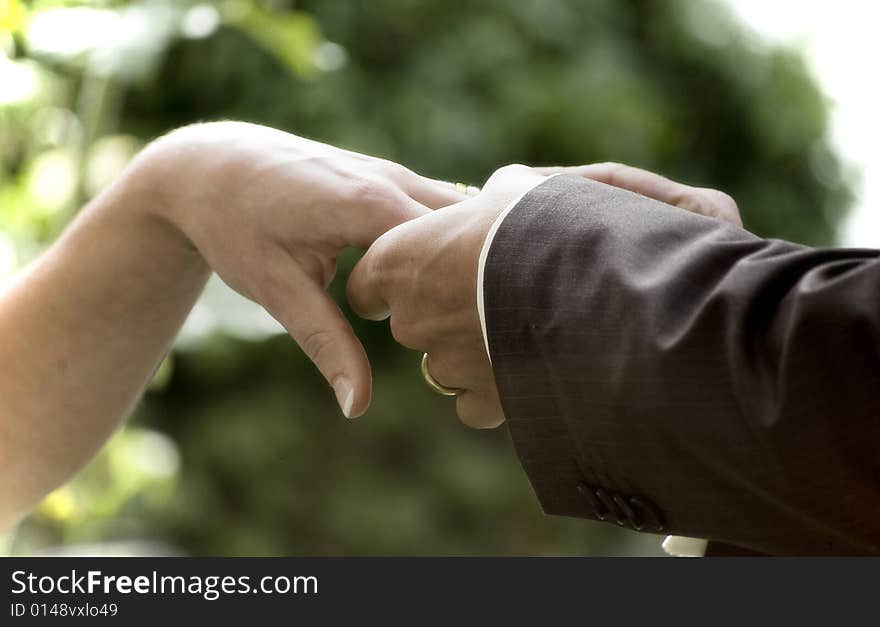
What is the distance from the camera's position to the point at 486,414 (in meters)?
0.82

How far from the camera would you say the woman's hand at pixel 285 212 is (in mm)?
837

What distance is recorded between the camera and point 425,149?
235 centimetres

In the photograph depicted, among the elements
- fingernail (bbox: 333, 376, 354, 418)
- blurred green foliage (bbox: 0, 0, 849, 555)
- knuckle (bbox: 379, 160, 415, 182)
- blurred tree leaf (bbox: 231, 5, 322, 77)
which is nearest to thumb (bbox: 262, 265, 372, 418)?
fingernail (bbox: 333, 376, 354, 418)

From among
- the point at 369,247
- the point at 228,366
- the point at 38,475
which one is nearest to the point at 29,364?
the point at 38,475

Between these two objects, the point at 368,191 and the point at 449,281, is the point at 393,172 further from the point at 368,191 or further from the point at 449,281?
the point at 449,281

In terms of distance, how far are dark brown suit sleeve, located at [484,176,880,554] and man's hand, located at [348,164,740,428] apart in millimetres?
53

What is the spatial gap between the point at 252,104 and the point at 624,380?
1.86m

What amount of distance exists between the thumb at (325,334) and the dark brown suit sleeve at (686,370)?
0.14 meters

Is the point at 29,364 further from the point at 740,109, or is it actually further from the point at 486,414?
the point at 740,109

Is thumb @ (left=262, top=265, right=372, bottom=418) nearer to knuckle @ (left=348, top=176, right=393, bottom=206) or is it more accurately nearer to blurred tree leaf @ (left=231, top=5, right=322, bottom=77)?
knuckle @ (left=348, top=176, right=393, bottom=206)

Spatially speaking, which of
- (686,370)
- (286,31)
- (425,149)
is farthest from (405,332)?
(425,149)

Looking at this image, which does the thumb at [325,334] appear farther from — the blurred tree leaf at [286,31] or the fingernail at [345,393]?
Answer: the blurred tree leaf at [286,31]

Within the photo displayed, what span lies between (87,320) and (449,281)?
0.36 m

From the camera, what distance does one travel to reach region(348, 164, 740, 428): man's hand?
2.44ft
